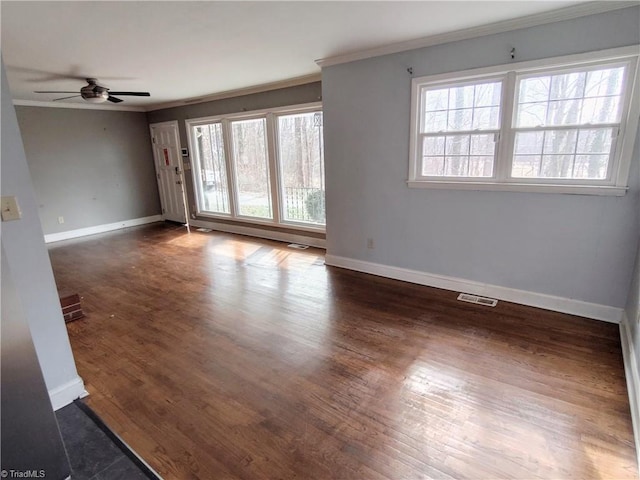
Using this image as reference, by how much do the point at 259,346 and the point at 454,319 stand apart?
5.55ft

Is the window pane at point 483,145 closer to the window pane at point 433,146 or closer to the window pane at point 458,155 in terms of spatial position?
the window pane at point 458,155

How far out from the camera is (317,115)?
4828mm

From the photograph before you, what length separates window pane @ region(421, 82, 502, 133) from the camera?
9.97 feet

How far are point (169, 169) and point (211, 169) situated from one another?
1216mm

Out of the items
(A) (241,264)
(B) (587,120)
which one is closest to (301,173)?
(A) (241,264)

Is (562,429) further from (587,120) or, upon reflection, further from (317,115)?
(317,115)

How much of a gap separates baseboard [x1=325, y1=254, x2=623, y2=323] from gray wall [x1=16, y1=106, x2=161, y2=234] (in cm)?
518

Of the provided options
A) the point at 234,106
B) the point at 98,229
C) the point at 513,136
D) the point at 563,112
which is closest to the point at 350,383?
the point at 513,136

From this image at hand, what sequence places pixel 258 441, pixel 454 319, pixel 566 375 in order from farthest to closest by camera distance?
pixel 454 319, pixel 566 375, pixel 258 441

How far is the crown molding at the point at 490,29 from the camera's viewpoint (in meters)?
2.41

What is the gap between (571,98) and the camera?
107 inches

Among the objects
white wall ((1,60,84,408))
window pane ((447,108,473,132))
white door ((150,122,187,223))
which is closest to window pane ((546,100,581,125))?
window pane ((447,108,473,132))

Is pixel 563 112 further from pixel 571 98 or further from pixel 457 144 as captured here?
pixel 457 144

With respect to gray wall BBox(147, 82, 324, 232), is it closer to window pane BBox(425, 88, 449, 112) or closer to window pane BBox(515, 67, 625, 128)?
window pane BBox(425, 88, 449, 112)
